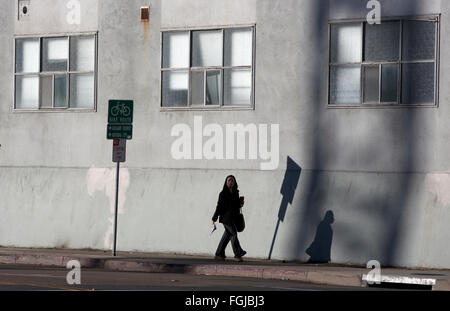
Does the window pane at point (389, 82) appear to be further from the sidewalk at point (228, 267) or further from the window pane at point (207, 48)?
the window pane at point (207, 48)

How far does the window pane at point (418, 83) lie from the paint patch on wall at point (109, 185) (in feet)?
23.0

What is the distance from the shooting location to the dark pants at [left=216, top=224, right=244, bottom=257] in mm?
24875

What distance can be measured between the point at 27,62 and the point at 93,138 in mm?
2796

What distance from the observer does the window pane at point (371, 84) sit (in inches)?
1001

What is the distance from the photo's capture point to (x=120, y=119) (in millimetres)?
25719

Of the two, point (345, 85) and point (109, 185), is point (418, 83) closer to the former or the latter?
point (345, 85)

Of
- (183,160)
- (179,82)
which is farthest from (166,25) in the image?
(183,160)

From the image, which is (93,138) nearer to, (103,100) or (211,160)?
(103,100)

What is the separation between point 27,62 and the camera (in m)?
29.6

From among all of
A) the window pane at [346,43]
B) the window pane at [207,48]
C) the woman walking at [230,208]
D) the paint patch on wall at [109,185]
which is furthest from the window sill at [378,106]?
the paint patch on wall at [109,185]

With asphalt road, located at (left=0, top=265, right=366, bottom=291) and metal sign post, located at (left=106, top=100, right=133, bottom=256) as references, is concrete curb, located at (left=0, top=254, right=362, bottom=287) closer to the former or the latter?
asphalt road, located at (left=0, top=265, right=366, bottom=291)

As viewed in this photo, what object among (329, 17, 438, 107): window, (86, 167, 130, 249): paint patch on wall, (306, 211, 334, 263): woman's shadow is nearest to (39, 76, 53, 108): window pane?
(86, 167, 130, 249): paint patch on wall

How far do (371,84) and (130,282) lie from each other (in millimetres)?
7964

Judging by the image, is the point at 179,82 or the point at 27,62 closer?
the point at 179,82
